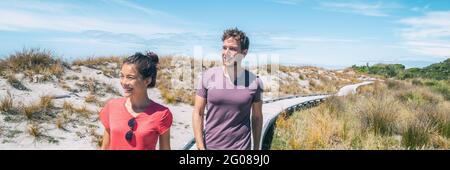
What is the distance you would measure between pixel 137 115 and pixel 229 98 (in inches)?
31.6

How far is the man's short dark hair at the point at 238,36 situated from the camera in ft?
13.2

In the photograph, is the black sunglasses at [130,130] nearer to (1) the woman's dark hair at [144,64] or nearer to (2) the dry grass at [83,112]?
(1) the woman's dark hair at [144,64]

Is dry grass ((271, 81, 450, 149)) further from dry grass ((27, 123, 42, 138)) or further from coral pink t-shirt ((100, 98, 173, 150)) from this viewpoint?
coral pink t-shirt ((100, 98, 173, 150))

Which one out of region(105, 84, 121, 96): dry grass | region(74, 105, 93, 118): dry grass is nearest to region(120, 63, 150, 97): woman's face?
region(74, 105, 93, 118): dry grass

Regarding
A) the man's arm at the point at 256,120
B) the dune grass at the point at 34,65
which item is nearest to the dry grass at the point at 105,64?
the dune grass at the point at 34,65

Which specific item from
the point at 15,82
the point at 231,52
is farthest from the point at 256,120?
the point at 15,82

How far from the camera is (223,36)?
4094 mm

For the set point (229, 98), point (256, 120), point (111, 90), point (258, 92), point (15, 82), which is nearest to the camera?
point (229, 98)

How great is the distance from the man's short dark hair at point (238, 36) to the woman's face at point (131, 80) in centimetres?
84

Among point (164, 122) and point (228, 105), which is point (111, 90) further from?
point (164, 122)

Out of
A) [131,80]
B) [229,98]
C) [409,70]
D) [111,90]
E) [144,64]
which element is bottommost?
[409,70]

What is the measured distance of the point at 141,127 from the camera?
11.6ft
